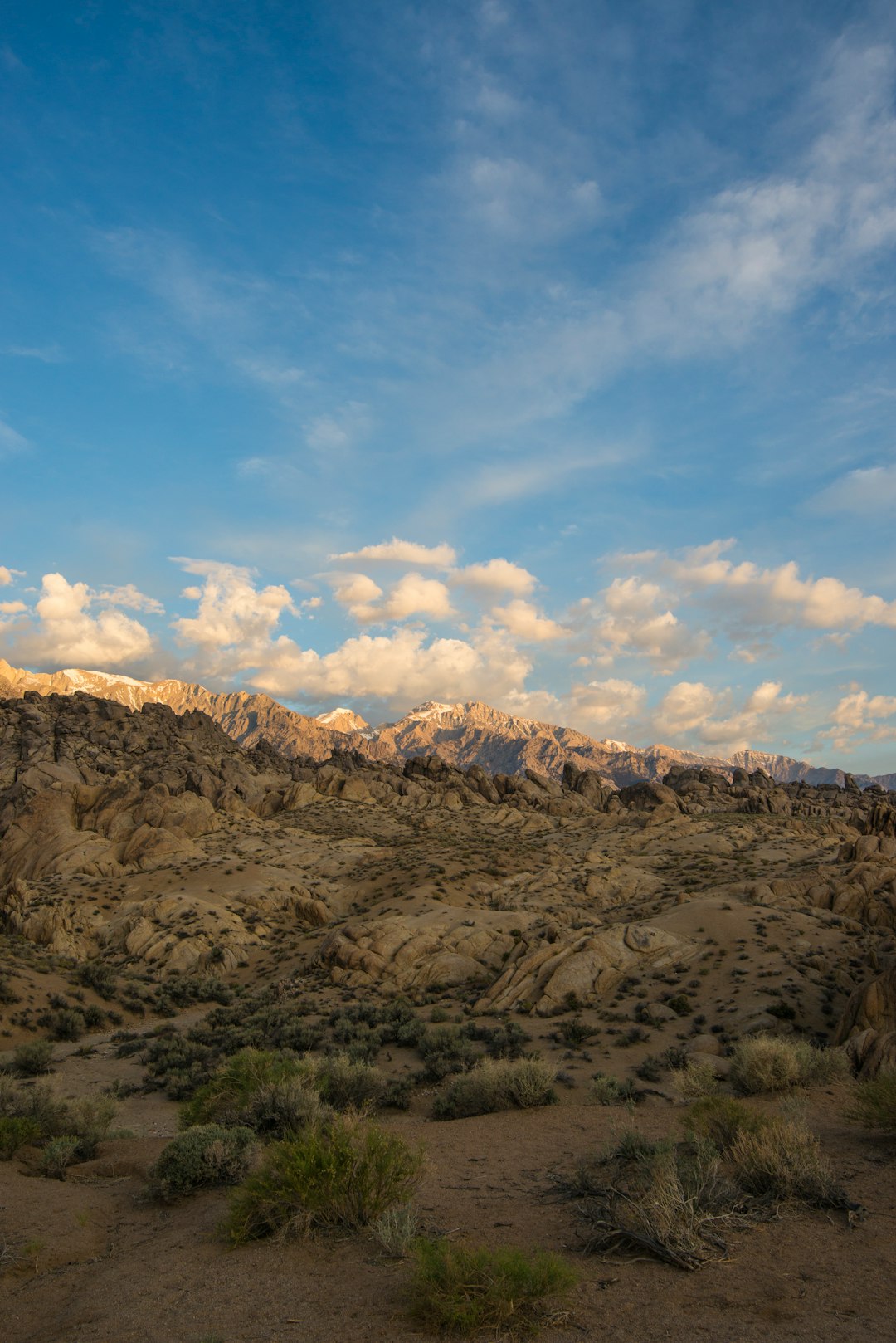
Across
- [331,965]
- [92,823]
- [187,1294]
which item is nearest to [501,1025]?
[331,965]

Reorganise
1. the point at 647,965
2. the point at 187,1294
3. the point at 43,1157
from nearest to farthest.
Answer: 1. the point at 187,1294
2. the point at 43,1157
3. the point at 647,965

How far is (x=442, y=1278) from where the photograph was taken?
260 inches

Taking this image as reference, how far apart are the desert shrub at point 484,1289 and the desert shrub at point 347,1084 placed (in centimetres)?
931

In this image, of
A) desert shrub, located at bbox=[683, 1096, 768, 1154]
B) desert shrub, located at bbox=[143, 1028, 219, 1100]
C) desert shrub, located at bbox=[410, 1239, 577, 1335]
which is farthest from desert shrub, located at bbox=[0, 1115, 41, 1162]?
desert shrub, located at bbox=[683, 1096, 768, 1154]

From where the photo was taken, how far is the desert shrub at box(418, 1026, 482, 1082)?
19.0 metres

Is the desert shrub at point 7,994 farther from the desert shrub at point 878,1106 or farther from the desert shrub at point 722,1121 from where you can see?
the desert shrub at point 878,1106

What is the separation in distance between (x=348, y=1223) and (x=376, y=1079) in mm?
8575

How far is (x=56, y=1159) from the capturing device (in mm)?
12930

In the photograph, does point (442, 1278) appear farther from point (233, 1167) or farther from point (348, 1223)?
point (233, 1167)

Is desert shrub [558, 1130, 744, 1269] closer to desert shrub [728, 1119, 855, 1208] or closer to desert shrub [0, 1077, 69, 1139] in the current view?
desert shrub [728, 1119, 855, 1208]

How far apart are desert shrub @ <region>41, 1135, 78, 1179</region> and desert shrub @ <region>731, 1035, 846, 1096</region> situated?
46.4ft

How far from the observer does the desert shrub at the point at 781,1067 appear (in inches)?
598

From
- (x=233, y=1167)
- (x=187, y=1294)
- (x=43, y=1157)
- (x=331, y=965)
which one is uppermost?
(x=187, y=1294)

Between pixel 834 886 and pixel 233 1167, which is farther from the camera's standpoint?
pixel 834 886
